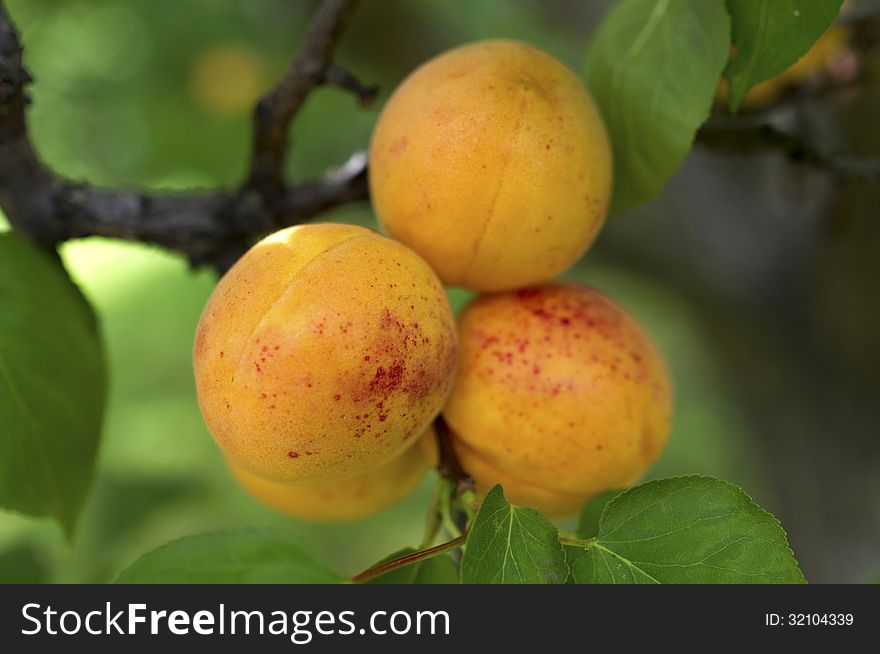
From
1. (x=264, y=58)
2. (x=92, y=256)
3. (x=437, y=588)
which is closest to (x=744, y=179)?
(x=437, y=588)

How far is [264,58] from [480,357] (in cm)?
288

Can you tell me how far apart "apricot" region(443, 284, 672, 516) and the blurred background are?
0.51 meters

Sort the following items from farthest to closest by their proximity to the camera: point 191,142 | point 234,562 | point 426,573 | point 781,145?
point 191,142 → point 781,145 → point 426,573 → point 234,562

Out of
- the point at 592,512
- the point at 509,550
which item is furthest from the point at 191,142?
the point at 509,550

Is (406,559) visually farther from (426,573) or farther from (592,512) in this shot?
(592,512)

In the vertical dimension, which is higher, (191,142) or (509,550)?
(191,142)

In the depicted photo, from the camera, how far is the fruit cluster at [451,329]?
0.78 meters

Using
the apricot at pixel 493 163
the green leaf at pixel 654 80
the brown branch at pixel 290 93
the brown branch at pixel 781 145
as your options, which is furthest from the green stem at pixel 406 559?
the brown branch at pixel 781 145

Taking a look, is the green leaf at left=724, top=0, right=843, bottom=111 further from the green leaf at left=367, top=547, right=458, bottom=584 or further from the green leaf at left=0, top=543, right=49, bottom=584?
the green leaf at left=0, top=543, right=49, bottom=584

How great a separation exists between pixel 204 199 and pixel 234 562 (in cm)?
63

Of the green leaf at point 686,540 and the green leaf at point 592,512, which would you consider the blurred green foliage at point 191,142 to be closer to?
the green leaf at point 592,512

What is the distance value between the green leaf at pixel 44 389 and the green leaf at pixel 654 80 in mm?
680

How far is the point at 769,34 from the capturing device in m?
0.83

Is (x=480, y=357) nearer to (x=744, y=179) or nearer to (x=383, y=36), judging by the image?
Result: (x=744, y=179)
